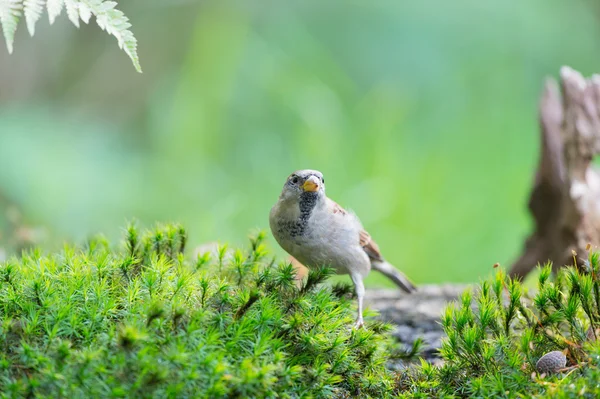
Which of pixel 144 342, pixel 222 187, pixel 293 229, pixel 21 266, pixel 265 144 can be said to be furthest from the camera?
pixel 265 144

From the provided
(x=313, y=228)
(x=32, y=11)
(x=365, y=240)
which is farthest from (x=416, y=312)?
(x=32, y=11)

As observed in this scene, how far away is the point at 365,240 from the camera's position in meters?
3.69

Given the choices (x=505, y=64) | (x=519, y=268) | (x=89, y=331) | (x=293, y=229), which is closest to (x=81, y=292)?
(x=89, y=331)

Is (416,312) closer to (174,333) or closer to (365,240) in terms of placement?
(365,240)

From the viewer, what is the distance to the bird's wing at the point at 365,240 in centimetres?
352

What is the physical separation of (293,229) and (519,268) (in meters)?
1.88

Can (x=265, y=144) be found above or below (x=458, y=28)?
below

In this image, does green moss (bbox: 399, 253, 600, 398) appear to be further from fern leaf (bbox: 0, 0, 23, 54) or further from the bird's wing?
fern leaf (bbox: 0, 0, 23, 54)

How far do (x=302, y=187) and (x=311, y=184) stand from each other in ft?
0.23

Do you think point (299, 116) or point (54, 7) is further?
point (299, 116)

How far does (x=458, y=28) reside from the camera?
822cm

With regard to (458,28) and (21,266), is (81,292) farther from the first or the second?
(458,28)

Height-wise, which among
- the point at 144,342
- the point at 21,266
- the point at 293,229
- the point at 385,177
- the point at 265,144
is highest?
the point at 265,144

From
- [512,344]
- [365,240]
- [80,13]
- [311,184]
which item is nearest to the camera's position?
[80,13]
